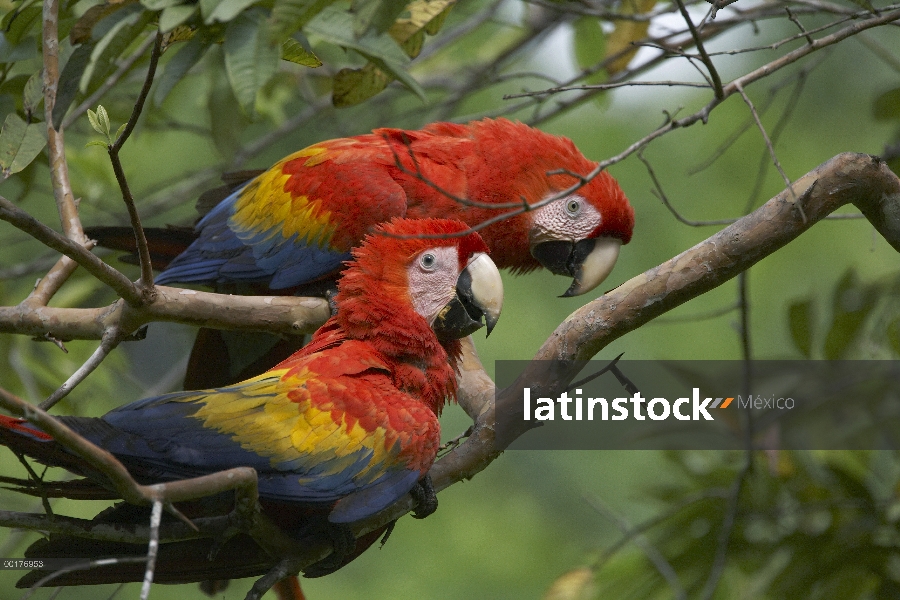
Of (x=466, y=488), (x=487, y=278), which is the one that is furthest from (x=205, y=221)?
(x=466, y=488)

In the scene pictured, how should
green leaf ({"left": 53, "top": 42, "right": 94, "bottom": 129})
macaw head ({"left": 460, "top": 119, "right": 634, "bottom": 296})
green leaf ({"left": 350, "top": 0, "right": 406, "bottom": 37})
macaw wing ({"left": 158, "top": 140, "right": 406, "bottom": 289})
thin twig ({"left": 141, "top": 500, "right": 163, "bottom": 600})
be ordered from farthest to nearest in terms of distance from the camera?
macaw head ({"left": 460, "top": 119, "right": 634, "bottom": 296}), macaw wing ({"left": 158, "top": 140, "right": 406, "bottom": 289}), green leaf ({"left": 53, "top": 42, "right": 94, "bottom": 129}), green leaf ({"left": 350, "top": 0, "right": 406, "bottom": 37}), thin twig ({"left": 141, "top": 500, "right": 163, "bottom": 600})

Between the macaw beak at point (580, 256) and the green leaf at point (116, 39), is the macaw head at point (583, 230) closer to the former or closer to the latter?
the macaw beak at point (580, 256)

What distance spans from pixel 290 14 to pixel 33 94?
783mm

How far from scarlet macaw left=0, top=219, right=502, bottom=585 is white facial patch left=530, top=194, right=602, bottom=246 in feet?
2.00

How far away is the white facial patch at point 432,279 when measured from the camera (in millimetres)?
1709

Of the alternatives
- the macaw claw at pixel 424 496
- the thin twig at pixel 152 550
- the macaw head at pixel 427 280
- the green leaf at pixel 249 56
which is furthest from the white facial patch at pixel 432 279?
the thin twig at pixel 152 550

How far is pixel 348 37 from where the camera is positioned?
1.16 meters

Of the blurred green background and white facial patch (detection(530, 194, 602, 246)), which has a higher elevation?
white facial patch (detection(530, 194, 602, 246))

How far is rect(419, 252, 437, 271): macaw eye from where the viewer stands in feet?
5.61

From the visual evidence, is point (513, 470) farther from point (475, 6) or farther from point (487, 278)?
point (487, 278)

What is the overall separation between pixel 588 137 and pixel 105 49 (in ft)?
15.7

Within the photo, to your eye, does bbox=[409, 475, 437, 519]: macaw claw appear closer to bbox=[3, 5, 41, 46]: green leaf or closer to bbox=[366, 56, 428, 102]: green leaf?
bbox=[366, 56, 428, 102]: green leaf

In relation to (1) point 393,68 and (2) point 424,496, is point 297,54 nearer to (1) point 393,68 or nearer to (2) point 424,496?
(1) point 393,68


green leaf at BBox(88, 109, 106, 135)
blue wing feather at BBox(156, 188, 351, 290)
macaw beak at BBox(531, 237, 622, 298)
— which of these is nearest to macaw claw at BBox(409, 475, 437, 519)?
blue wing feather at BBox(156, 188, 351, 290)
